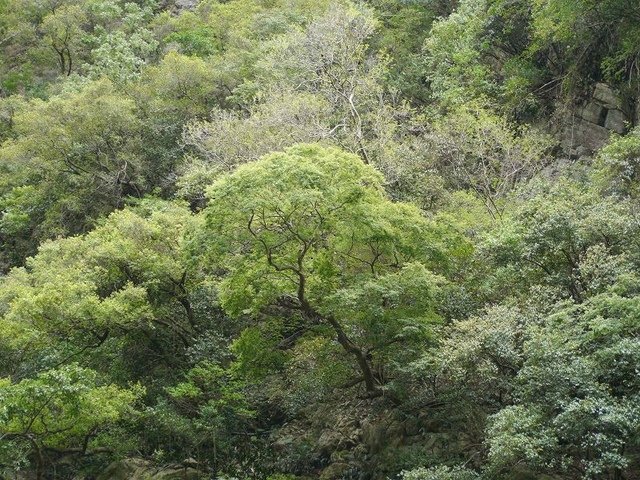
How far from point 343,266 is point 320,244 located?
104 cm

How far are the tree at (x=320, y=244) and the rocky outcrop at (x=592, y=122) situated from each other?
10.5 meters

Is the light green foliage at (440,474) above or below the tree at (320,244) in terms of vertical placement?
below

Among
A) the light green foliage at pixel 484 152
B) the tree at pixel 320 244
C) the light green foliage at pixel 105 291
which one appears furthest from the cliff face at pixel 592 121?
the light green foliage at pixel 105 291

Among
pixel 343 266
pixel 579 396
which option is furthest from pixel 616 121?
pixel 579 396

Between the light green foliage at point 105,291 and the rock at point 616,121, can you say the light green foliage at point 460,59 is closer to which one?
the rock at point 616,121

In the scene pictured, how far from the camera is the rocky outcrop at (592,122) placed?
23016 mm

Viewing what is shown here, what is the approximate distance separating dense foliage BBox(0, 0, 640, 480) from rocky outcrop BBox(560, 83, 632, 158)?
0.08 meters

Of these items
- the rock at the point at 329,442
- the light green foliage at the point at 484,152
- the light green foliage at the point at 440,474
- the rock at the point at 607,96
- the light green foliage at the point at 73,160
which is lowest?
the rock at the point at 329,442

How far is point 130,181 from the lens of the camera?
27.8 meters

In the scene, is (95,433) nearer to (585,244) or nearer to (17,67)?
(585,244)

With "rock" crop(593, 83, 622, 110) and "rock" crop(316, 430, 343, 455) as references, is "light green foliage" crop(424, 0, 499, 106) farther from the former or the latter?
"rock" crop(316, 430, 343, 455)

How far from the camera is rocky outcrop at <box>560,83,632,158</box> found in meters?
23.0

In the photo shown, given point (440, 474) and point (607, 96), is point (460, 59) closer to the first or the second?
point (607, 96)

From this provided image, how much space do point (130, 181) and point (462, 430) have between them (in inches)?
686
